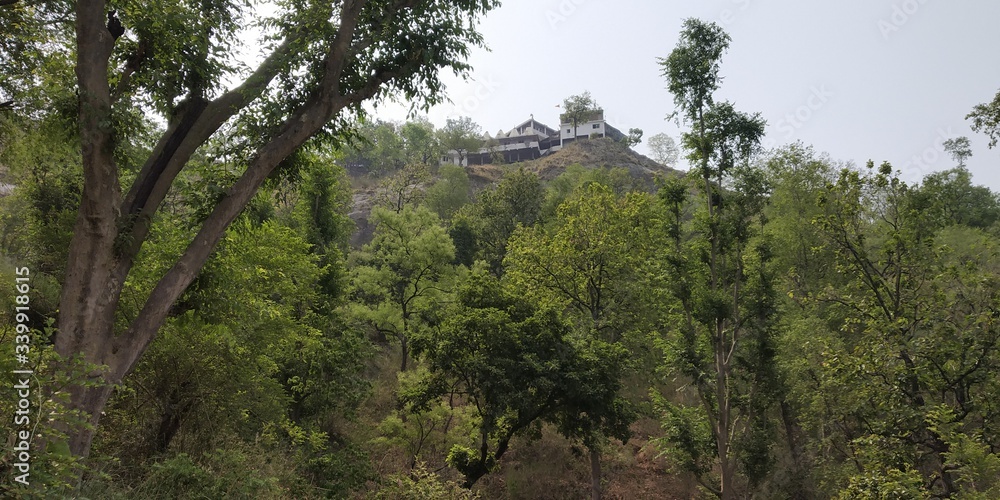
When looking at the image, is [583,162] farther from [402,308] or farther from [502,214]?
[402,308]

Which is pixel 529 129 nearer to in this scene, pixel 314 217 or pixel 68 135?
pixel 314 217

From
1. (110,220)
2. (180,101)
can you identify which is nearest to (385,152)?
(180,101)

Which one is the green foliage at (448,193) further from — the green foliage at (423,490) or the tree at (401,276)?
the green foliage at (423,490)

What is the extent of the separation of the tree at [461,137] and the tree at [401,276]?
45.7m

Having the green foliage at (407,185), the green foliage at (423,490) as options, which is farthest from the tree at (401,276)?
the green foliage at (407,185)

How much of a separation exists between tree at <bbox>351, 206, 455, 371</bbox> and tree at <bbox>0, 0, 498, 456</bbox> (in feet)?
60.6

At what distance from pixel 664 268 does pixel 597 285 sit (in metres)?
6.33

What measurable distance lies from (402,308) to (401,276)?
68.4 inches

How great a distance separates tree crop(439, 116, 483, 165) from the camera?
72.9 m

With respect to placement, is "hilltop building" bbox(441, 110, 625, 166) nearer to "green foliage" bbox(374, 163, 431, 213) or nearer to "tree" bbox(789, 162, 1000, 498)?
"green foliage" bbox(374, 163, 431, 213)

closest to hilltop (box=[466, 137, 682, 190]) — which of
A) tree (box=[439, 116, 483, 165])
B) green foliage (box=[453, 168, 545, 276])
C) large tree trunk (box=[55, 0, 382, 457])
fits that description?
tree (box=[439, 116, 483, 165])

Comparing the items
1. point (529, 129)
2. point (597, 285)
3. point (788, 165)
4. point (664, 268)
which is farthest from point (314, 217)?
point (529, 129)

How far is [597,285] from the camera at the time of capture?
2183cm

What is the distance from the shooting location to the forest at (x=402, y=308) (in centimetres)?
617
